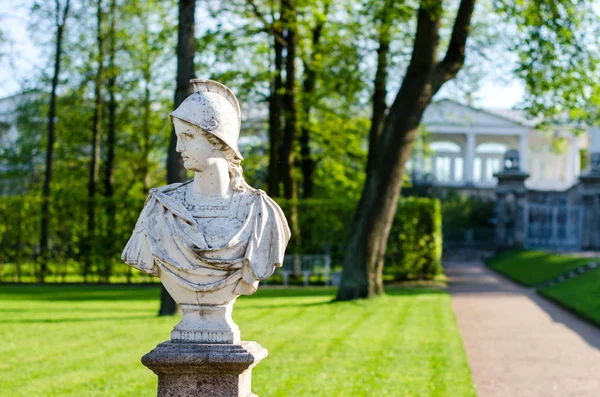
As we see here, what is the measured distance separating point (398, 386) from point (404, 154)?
32.3ft

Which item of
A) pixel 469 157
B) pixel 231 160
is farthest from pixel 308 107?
pixel 469 157

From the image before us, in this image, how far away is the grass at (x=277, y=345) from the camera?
912 centimetres

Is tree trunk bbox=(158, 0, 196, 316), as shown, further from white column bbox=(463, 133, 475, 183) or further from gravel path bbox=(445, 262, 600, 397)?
white column bbox=(463, 133, 475, 183)

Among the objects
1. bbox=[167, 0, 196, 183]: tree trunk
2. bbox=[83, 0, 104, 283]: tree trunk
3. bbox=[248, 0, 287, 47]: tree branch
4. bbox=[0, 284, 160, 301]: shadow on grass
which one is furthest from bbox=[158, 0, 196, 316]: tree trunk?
bbox=[83, 0, 104, 283]: tree trunk

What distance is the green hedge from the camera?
2581 cm

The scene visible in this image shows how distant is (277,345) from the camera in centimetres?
1221

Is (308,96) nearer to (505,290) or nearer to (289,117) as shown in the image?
(289,117)

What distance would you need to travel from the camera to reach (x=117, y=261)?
84.4ft

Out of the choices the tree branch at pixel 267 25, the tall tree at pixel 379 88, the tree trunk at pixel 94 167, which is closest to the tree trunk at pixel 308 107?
the tree branch at pixel 267 25

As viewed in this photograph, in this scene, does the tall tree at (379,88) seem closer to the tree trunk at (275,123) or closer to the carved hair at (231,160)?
the tree trunk at (275,123)

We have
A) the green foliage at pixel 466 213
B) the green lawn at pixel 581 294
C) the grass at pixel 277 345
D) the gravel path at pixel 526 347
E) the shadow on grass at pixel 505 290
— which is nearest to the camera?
the grass at pixel 277 345

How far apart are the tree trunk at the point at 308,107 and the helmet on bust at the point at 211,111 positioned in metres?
19.4

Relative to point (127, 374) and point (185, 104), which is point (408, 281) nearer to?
point (127, 374)

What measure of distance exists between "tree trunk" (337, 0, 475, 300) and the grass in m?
0.71
